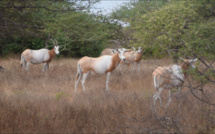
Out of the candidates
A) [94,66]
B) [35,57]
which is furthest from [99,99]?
[35,57]

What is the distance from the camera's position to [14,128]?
497cm

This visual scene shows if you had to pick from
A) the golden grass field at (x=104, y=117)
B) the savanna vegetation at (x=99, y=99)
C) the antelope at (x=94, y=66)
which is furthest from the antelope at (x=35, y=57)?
the golden grass field at (x=104, y=117)

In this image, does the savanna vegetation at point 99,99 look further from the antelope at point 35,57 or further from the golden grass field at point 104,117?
the antelope at point 35,57

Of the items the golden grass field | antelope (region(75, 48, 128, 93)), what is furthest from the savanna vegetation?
antelope (region(75, 48, 128, 93))

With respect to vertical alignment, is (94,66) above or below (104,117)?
above

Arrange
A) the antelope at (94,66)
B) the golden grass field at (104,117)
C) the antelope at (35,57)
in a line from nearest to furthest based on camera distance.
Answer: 1. the golden grass field at (104,117)
2. the antelope at (94,66)
3. the antelope at (35,57)

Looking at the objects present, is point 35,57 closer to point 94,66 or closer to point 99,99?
point 94,66

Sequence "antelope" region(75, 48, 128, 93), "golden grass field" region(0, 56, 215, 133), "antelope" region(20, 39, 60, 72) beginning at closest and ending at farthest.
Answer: "golden grass field" region(0, 56, 215, 133) < "antelope" region(75, 48, 128, 93) < "antelope" region(20, 39, 60, 72)

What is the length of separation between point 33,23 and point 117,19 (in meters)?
8.07

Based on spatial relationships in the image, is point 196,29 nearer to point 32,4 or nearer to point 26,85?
point 32,4

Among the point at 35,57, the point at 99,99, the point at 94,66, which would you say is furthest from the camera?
the point at 35,57

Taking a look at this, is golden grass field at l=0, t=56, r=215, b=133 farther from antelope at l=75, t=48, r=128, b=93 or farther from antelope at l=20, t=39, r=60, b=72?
antelope at l=20, t=39, r=60, b=72

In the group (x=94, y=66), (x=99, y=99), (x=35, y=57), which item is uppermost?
(x=94, y=66)

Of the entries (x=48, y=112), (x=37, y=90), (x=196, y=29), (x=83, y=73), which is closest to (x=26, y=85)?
(x=37, y=90)
